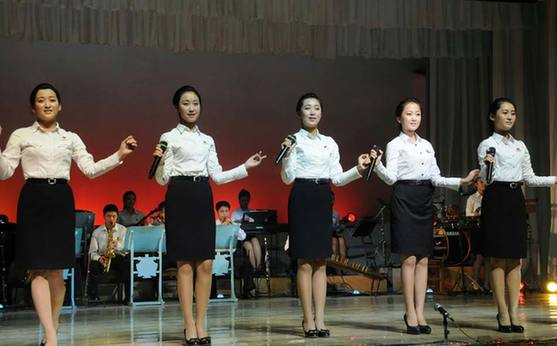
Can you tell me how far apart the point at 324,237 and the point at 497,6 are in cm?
601

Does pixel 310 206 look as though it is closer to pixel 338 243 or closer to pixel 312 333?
pixel 312 333

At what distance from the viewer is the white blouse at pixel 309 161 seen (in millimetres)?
5785

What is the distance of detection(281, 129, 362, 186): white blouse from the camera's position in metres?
5.79

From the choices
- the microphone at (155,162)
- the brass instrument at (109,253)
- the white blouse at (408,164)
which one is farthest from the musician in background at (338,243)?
the microphone at (155,162)

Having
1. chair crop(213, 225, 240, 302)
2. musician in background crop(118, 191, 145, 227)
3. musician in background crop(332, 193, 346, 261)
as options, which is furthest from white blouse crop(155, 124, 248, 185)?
musician in background crop(332, 193, 346, 261)

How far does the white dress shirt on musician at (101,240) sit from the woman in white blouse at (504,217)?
5424 millimetres

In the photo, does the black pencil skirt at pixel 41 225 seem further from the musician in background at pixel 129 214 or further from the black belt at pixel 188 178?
Answer: the musician in background at pixel 129 214

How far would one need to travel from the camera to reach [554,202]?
1048 cm

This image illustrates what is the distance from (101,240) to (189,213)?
16.7 ft

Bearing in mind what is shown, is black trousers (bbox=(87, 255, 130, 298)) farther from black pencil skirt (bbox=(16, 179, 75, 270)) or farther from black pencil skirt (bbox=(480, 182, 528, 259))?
black pencil skirt (bbox=(480, 182, 528, 259))

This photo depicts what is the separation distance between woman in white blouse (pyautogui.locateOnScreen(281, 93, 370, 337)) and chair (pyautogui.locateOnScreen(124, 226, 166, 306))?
4.22m

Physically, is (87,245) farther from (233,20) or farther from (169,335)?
(169,335)

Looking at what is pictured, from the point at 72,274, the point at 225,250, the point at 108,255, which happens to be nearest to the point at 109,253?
the point at 108,255

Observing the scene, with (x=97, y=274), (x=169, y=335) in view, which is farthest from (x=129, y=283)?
(x=169, y=335)
